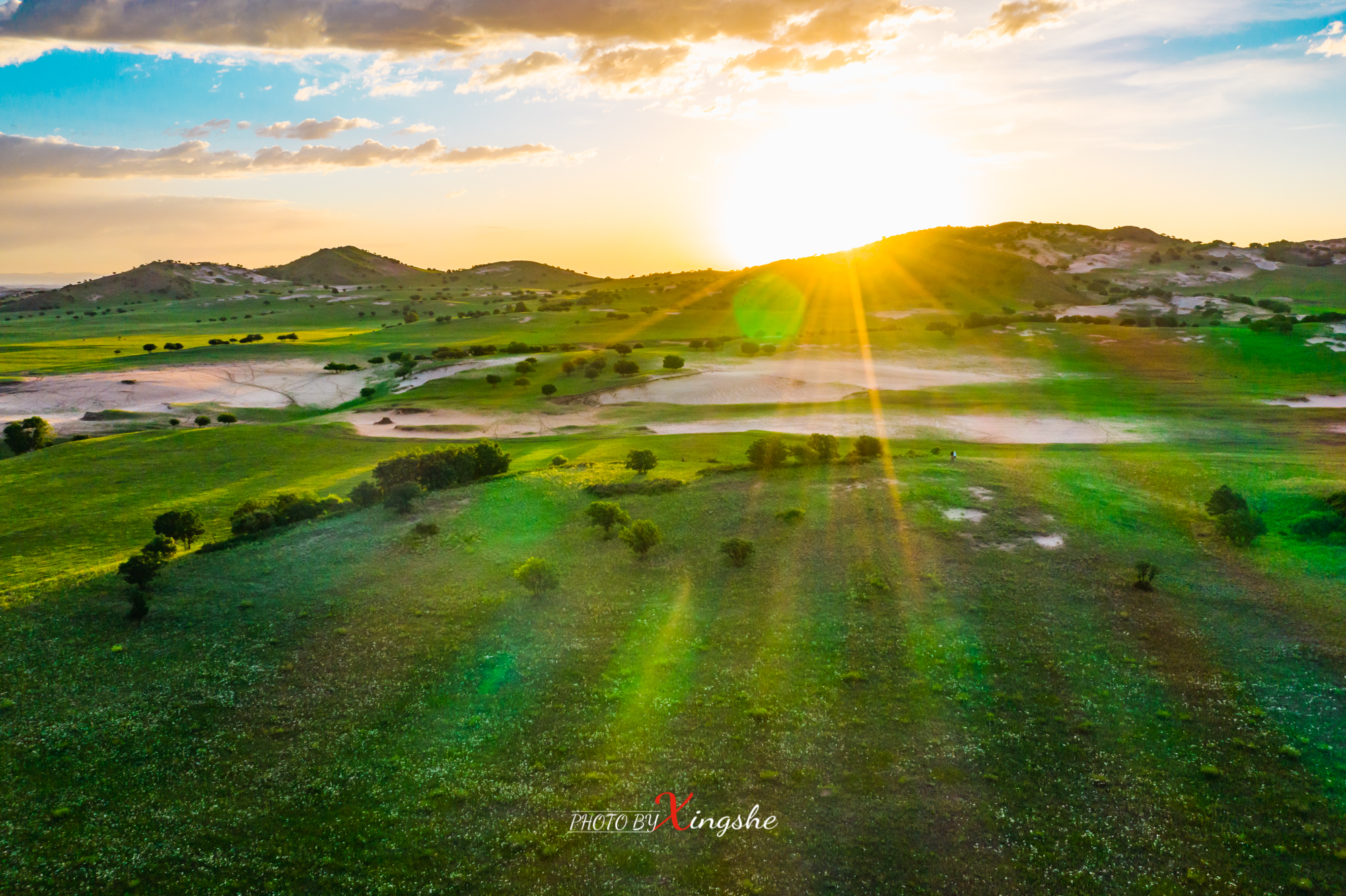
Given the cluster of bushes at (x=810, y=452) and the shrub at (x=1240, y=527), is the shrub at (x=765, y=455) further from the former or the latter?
the shrub at (x=1240, y=527)

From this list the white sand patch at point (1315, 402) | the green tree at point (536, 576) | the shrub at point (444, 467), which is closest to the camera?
the green tree at point (536, 576)

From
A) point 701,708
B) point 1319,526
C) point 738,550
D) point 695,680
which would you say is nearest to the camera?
point 701,708

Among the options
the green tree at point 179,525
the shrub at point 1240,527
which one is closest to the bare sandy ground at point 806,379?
the shrub at point 1240,527

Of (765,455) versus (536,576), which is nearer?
(536,576)

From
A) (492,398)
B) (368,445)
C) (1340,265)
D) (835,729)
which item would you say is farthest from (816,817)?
(1340,265)

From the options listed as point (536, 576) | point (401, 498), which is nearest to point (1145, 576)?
point (536, 576)

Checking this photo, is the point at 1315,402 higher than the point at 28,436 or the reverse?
the reverse

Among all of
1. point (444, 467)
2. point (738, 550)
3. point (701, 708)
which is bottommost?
point (701, 708)

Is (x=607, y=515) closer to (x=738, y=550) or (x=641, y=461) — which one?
(x=738, y=550)
